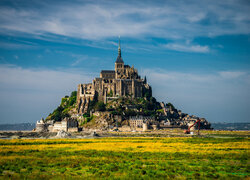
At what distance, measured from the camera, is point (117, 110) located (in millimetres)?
130875

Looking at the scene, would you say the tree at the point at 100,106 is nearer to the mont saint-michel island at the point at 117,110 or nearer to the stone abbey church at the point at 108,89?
the mont saint-michel island at the point at 117,110

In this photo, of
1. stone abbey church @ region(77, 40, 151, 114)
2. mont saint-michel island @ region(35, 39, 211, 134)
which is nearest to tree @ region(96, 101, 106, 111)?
mont saint-michel island @ region(35, 39, 211, 134)

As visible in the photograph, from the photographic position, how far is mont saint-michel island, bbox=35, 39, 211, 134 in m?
123

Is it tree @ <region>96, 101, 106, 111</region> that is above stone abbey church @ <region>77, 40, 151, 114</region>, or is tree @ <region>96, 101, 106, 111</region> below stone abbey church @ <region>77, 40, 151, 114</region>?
below

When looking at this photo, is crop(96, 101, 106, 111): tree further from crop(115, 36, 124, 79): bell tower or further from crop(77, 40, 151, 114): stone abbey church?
crop(115, 36, 124, 79): bell tower

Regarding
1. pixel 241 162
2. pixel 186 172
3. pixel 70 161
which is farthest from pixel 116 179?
pixel 241 162

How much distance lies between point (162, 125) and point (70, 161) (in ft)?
315

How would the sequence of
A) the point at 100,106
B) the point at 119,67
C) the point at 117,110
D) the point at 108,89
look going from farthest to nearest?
the point at 119,67 → the point at 108,89 → the point at 100,106 → the point at 117,110

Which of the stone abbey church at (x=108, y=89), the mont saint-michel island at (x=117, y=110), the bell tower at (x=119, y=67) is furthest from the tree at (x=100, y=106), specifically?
the bell tower at (x=119, y=67)

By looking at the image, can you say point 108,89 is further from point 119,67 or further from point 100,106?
point 119,67

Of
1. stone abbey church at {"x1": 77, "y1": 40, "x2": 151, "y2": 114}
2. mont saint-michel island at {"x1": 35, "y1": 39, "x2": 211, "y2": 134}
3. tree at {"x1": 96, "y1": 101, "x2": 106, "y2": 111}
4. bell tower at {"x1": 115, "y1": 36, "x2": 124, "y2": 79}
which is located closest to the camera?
mont saint-michel island at {"x1": 35, "y1": 39, "x2": 211, "y2": 134}

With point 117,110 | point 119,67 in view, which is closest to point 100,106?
point 117,110

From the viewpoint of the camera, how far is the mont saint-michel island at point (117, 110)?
404 feet

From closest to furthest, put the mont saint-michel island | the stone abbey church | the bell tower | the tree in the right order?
the mont saint-michel island, the tree, the stone abbey church, the bell tower
